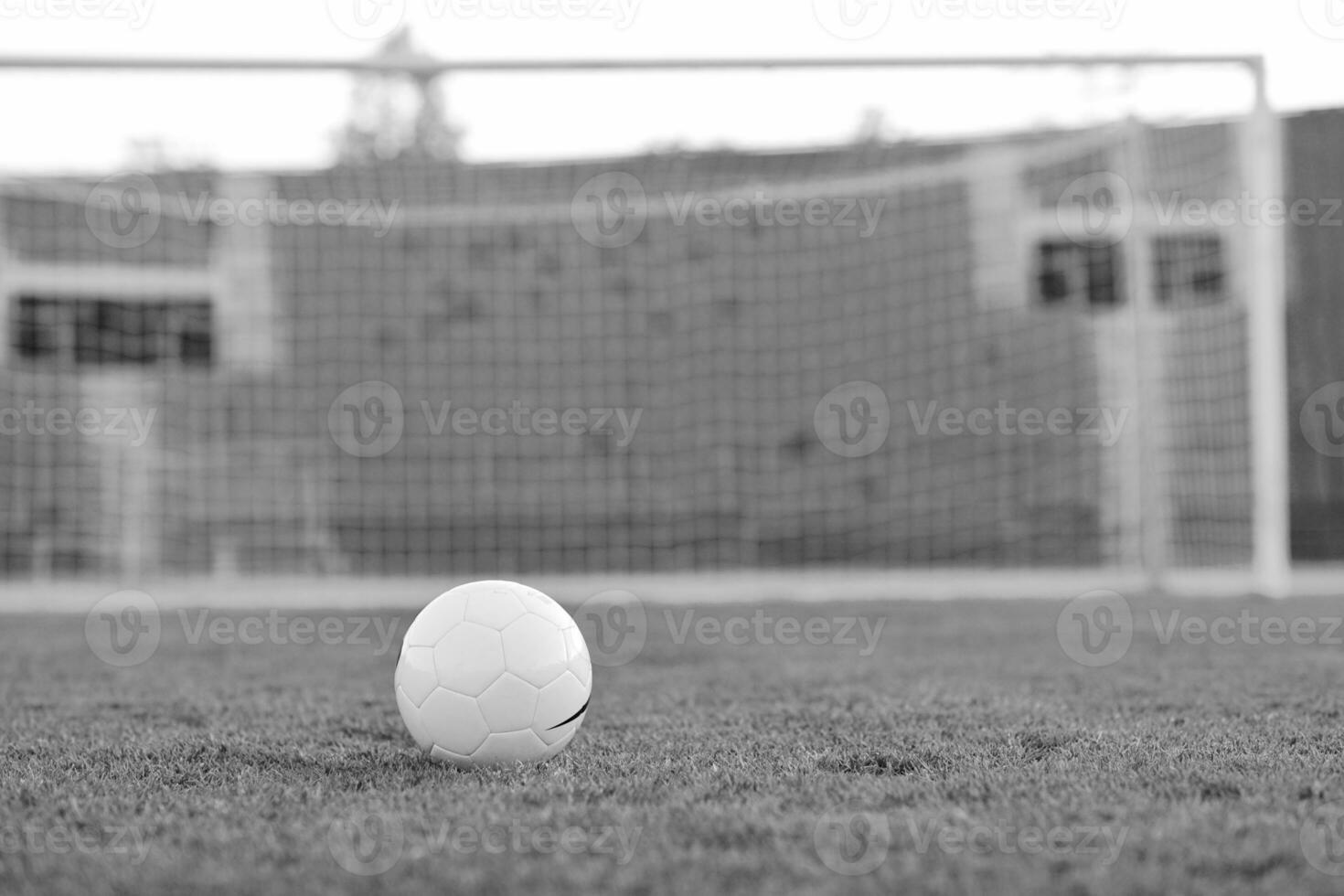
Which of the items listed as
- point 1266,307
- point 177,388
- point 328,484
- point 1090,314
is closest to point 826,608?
point 1266,307

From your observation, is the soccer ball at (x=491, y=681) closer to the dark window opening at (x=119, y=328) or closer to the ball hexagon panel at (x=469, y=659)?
the ball hexagon panel at (x=469, y=659)

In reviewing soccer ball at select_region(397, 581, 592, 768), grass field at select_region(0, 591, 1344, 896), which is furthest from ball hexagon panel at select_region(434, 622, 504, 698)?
grass field at select_region(0, 591, 1344, 896)

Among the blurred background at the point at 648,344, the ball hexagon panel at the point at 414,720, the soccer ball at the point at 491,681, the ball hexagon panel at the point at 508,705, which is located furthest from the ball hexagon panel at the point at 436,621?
the blurred background at the point at 648,344

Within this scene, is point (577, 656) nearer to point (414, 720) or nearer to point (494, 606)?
point (494, 606)

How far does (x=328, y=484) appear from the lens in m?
12.9

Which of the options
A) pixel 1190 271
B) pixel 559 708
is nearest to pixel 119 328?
pixel 559 708

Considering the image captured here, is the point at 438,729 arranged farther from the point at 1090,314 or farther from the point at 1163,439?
the point at 1090,314

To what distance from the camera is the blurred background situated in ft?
34.0

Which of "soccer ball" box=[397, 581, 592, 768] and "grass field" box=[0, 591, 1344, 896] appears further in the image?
"soccer ball" box=[397, 581, 592, 768]

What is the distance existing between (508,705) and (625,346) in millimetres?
9756

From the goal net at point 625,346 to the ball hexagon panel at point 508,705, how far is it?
7.59 metres

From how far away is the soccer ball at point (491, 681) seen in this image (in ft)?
10.9

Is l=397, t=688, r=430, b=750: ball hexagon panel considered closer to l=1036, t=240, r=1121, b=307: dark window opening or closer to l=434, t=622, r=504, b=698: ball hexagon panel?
l=434, t=622, r=504, b=698: ball hexagon panel

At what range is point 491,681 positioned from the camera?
3.36 meters
